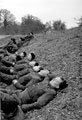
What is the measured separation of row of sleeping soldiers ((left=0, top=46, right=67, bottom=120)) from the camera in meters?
3.67

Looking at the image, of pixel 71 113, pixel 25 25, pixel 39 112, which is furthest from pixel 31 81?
pixel 25 25

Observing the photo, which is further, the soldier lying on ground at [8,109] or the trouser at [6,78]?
the trouser at [6,78]

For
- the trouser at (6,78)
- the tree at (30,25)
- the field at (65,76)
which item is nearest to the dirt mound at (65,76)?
the field at (65,76)

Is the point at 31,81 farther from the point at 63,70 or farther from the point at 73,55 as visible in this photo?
the point at 73,55

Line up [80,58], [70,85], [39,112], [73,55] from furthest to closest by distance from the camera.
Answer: [73,55]
[80,58]
[70,85]
[39,112]

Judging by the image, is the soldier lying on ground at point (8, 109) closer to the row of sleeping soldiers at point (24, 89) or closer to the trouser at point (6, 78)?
the row of sleeping soldiers at point (24, 89)

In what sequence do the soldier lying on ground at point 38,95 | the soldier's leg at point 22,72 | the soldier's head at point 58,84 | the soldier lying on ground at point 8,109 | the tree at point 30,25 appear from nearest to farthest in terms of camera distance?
the soldier lying on ground at point 8,109 → the soldier lying on ground at point 38,95 → the soldier's head at point 58,84 → the soldier's leg at point 22,72 → the tree at point 30,25

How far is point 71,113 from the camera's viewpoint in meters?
3.74

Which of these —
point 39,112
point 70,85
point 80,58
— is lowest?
point 39,112

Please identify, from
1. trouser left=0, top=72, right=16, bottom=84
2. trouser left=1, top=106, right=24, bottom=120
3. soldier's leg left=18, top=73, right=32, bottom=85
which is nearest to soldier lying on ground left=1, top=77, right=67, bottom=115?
trouser left=1, top=106, right=24, bottom=120

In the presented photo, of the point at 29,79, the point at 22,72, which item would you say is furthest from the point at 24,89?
the point at 22,72

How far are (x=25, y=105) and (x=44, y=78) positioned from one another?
143 centimetres

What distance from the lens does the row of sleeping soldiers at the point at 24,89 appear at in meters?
3.67

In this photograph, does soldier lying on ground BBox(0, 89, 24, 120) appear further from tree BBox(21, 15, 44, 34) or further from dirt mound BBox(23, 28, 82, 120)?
tree BBox(21, 15, 44, 34)
